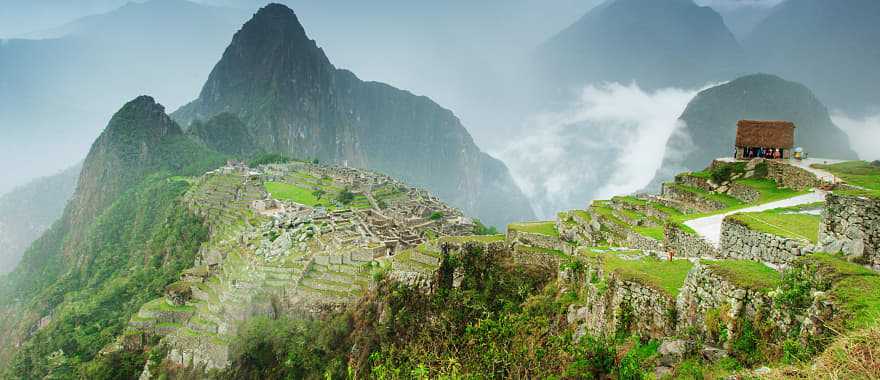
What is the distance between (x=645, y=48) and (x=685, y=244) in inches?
7536

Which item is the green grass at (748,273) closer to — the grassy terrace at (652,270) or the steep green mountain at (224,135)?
the grassy terrace at (652,270)

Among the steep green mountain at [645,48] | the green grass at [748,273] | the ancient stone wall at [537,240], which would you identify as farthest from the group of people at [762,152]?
the steep green mountain at [645,48]

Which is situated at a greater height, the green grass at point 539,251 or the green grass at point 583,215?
the green grass at point 583,215

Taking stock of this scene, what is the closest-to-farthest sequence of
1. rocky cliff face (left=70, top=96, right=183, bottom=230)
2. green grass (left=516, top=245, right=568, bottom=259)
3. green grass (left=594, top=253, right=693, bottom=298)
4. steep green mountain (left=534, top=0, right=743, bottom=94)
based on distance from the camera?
green grass (left=594, top=253, right=693, bottom=298) → green grass (left=516, top=245, right=568, bottom=259) → rocky cliff face (left=70, top=96, right=183, bottom=230) → steep green mountain (left=534, top=0, right=743, bottom=94)

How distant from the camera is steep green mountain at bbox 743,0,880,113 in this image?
108688 mm

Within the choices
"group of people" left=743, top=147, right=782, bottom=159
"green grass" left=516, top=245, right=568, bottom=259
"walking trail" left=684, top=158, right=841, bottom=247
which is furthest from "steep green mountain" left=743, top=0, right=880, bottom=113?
"walking trail" left=684, top=158, right=841, bottom=247

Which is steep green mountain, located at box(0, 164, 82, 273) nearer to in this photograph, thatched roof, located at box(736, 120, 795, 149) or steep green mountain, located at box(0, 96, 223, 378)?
steep green mountain, located at box(0, 96, 223, 378)

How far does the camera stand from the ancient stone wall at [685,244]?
842cm

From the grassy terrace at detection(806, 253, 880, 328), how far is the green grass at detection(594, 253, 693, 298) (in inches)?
82.1

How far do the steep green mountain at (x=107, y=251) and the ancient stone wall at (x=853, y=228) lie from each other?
3009 cm

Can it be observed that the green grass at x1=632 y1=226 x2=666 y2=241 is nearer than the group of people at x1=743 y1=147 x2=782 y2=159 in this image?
Yes

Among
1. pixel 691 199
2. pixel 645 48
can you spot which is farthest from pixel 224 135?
pixel 645 48

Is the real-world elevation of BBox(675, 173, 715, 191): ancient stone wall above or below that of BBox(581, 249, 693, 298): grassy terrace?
above

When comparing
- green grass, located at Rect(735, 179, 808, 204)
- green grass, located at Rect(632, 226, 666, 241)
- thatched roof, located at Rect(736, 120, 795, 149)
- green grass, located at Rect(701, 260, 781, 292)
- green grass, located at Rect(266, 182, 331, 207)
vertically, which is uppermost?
thatched roof, located at Rect(736, 120, 795, 149)
